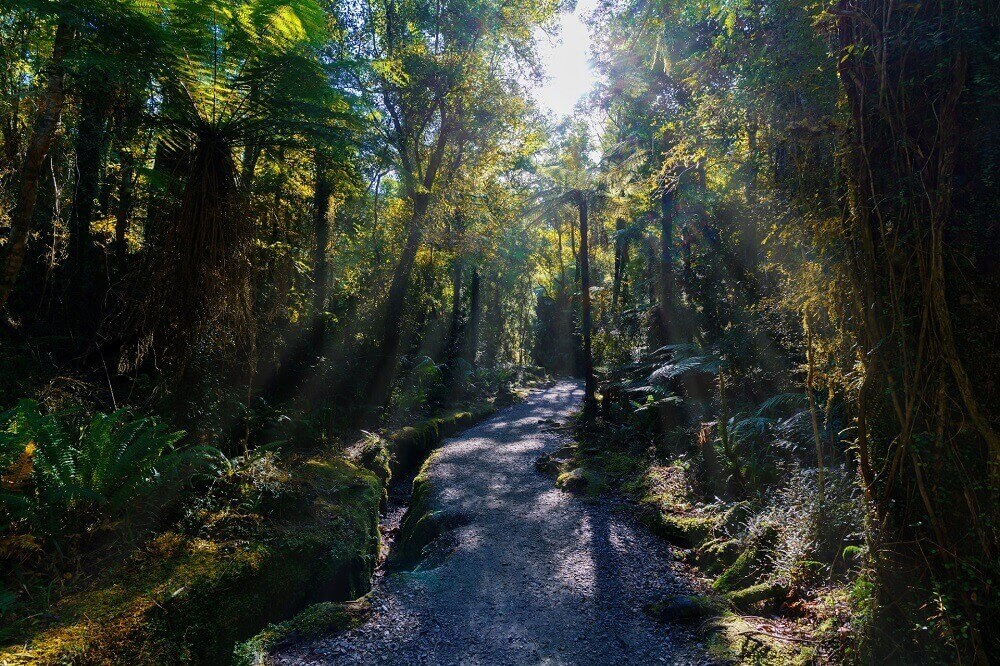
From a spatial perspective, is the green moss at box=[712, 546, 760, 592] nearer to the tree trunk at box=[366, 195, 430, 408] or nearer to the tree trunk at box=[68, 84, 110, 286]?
the tree trunk at box=[366, 195, 430, 408]

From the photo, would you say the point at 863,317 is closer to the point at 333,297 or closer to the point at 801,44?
the point at 801,44

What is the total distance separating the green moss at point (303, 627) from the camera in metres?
3.22

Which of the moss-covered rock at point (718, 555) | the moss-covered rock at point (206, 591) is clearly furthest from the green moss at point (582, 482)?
the moss-covered rock at point (206, 591)

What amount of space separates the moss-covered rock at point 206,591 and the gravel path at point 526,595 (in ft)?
1.68

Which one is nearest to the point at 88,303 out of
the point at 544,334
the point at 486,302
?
the point at 486,302

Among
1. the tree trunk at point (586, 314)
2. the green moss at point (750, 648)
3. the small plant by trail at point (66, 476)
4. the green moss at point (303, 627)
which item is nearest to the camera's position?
the green moss at point (750, 648)

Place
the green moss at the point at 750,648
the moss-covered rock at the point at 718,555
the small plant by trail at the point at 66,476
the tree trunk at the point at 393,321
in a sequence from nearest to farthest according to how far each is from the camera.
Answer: the green moss at the point at 750,648
the small plant by trail at the point at 66,476
the moss-covered rock at the point at 718,555
the tree trunk at the point at 393,321

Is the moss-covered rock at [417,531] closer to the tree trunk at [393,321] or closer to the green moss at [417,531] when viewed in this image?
the green moss at [417,531]

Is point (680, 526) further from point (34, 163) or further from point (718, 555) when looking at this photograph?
point (34, 163)

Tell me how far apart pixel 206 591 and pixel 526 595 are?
8.73ft

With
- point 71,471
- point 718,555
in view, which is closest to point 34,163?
point 71,471

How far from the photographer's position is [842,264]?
108 inches

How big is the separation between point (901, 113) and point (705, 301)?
853cm

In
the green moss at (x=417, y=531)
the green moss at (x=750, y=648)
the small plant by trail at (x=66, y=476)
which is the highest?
the small plant by trail at (x=66, y=476)
